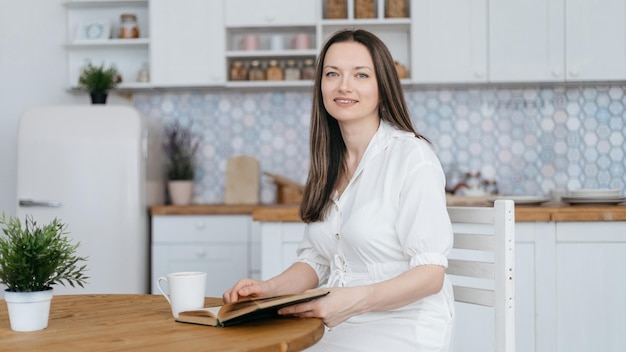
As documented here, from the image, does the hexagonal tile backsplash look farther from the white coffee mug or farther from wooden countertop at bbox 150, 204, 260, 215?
the white coffee mug

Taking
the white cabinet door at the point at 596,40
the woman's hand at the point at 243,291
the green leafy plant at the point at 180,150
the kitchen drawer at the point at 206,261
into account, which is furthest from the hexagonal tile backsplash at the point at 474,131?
the woman's hand at the point at 243,291

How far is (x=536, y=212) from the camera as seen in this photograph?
309 cm

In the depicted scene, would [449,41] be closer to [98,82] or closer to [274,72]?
[274,72]

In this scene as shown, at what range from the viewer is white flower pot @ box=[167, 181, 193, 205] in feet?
14.2

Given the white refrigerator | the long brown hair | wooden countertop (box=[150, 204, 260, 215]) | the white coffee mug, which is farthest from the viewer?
wooden countertop (box=[150, 204, 260, 215])

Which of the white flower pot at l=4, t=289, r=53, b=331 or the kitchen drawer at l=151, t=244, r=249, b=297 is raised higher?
the white flower pot at l=4, t=289, r=53, b=331

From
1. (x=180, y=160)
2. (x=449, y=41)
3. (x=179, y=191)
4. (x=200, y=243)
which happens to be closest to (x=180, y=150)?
(x=180, y=160)

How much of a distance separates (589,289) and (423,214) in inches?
68.9

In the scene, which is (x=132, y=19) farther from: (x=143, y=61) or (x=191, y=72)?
(x=191, y=72)

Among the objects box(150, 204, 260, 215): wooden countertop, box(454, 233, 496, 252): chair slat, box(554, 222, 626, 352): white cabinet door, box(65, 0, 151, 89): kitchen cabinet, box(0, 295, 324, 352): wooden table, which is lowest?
box(554, 222, 626, 352): white cabinet door

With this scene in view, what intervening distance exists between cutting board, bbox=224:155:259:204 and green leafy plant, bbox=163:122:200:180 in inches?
9.0

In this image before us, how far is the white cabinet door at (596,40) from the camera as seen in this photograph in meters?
4.05

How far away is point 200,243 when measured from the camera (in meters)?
3.99

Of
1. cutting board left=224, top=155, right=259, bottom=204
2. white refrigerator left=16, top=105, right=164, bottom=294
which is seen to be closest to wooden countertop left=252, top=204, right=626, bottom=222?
white refrigerator left=16, top=105, right=164, bottom=294
